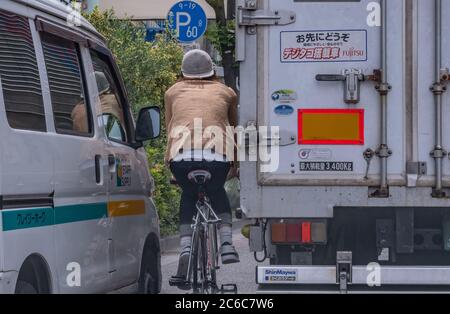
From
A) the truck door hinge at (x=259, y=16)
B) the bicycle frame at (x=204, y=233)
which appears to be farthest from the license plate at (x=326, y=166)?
the bicycle frame at (x=204, y=233)

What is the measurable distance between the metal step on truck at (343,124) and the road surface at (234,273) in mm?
2875

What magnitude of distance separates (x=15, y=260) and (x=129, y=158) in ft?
8.99

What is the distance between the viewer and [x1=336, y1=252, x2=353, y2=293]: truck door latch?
6930 millimetres

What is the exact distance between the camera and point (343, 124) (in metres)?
7.07

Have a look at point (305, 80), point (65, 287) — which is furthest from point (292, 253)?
point (65, 287)

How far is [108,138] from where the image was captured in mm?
7734

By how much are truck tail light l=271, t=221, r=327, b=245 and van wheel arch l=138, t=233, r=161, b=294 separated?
1.61 metres

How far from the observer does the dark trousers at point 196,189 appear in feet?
25.9

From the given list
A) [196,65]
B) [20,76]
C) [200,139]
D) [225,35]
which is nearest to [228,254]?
[200,139]

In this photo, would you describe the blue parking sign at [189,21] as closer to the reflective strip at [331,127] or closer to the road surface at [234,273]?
the road surface at [234,273]

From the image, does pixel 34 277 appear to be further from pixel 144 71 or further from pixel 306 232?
pixel 144 71

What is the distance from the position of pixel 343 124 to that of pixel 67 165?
1828 mm

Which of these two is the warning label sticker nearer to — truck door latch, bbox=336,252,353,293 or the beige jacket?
the beige jacket
